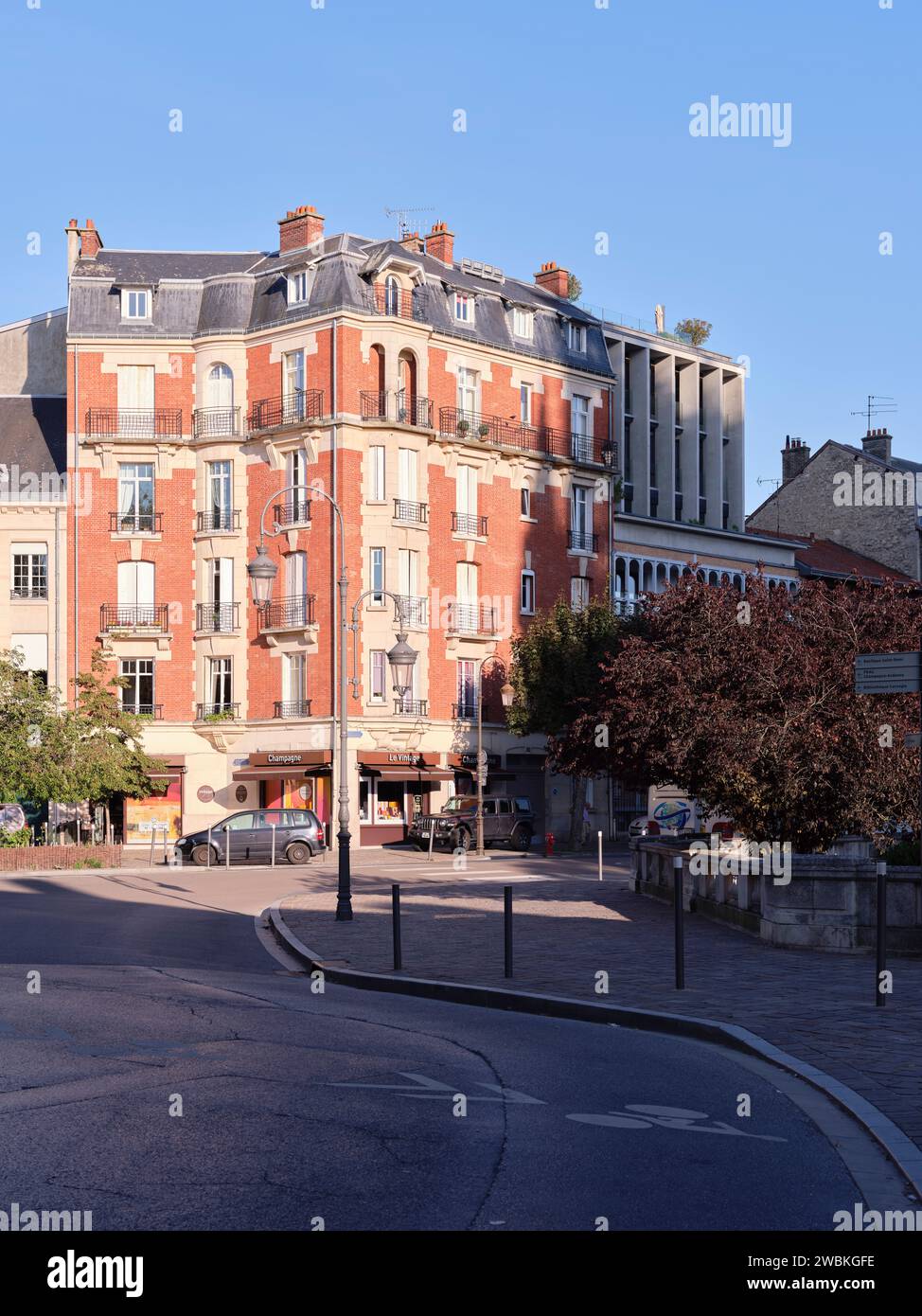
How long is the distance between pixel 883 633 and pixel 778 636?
1710 millimetres

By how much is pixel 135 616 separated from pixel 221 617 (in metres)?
2.99

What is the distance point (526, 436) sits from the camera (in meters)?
58.7

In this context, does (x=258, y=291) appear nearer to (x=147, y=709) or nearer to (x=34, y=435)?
(x=34, y=435)

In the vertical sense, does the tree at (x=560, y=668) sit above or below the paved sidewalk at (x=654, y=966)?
above

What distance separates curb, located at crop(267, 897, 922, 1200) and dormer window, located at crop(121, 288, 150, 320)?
135 ft

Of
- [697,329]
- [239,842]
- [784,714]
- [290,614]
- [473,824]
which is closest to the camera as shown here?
[784,714]

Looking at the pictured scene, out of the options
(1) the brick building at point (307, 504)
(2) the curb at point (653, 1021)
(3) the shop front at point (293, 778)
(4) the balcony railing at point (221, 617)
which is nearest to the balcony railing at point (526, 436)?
(1) the brick building at point (307, 504)

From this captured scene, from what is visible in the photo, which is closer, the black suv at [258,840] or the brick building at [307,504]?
the black suv at [258,840]

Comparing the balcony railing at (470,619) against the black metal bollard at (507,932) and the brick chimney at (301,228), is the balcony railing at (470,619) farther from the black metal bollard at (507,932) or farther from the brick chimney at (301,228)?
the black metal bollard at (507,932)

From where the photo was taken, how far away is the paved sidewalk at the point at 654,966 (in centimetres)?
1052

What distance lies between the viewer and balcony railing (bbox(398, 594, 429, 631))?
53.3m

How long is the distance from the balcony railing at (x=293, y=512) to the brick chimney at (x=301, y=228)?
369 inches

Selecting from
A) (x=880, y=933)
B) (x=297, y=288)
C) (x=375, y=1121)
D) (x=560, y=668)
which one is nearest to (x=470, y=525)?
(x=560, y=668)

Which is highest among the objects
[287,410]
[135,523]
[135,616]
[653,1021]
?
[287,410]
